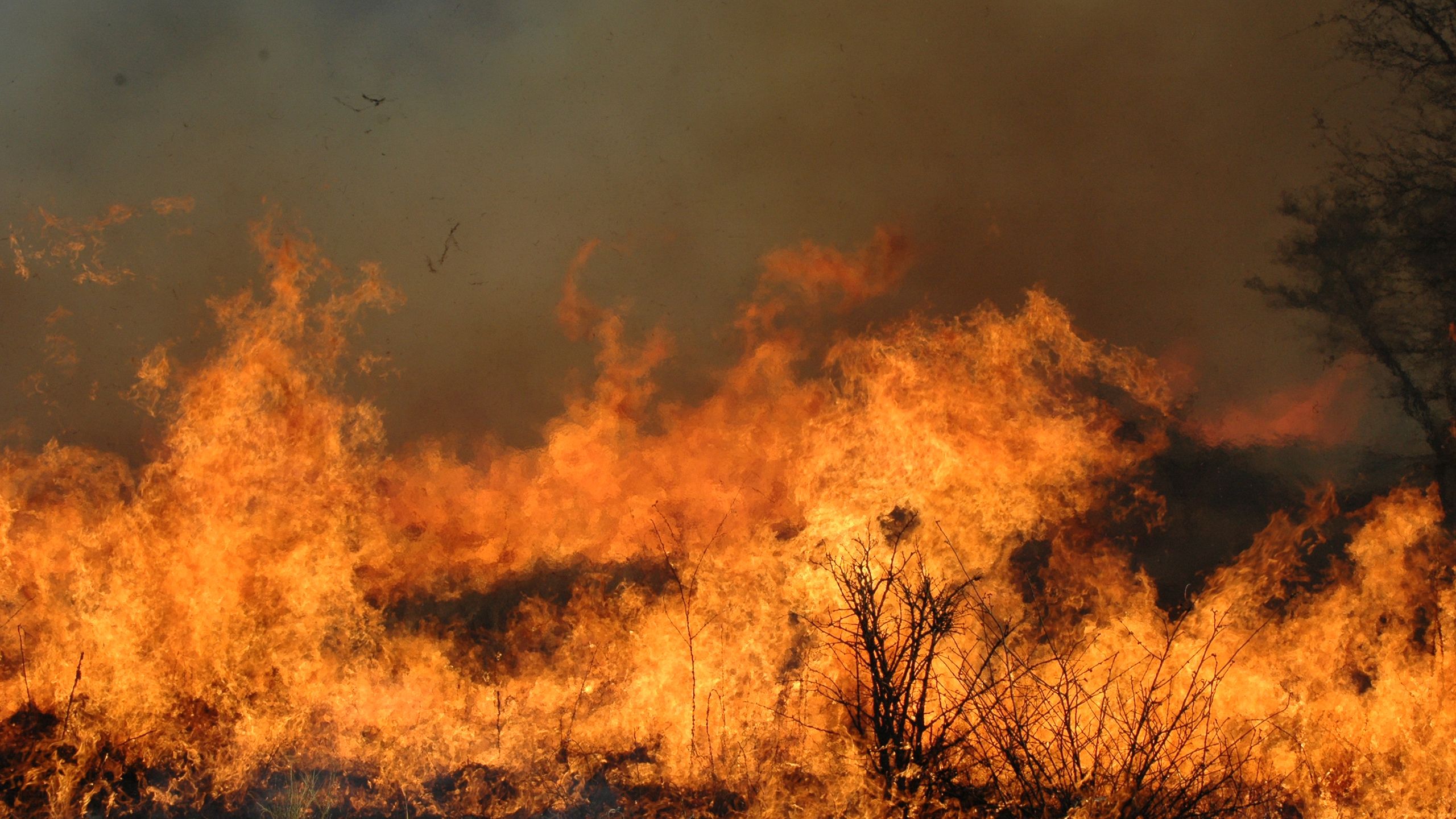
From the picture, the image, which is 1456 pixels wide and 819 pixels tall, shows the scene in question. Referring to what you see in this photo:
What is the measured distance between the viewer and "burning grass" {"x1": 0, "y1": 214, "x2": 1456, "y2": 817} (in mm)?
4898

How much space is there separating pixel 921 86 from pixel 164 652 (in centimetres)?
618

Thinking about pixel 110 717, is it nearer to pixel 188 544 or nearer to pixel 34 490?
pixel 188 544

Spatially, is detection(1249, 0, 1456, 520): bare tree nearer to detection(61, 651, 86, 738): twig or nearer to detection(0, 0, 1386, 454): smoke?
detection(0, 0, 1386, 454): smoke

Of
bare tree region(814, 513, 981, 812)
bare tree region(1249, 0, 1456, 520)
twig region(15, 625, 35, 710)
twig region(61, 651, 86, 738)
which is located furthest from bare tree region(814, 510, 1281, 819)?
twig region(15, 625, 35, 710)

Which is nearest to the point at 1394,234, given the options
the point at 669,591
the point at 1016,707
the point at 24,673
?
the point at 1016,707

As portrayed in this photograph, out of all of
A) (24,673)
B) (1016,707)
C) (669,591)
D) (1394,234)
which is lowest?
(1016,707)

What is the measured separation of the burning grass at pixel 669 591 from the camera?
4898 millimetres

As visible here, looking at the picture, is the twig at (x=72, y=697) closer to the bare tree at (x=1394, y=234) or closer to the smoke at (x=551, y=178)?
the smoke at (x=551, y=178)

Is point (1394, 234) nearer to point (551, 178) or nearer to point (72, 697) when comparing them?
point (551, 178)

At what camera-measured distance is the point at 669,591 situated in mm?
5484

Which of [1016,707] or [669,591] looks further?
[669,591]

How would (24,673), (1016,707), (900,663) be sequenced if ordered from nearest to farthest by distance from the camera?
(1016,707)
(900,663)
(24,673)

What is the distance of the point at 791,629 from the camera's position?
17.6ft

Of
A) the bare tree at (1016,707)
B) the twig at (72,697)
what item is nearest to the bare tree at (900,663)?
the bare tree at (1016,707)
